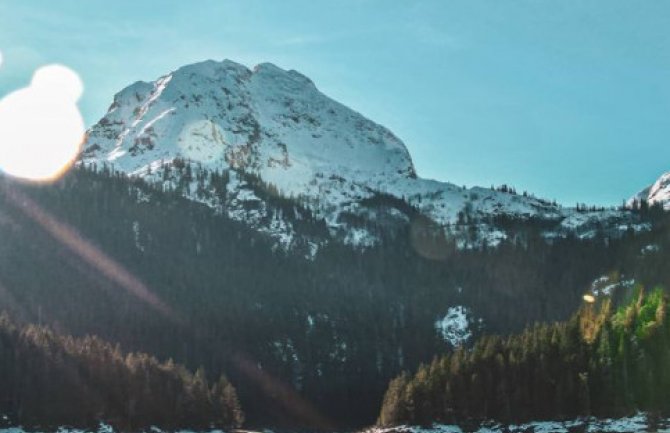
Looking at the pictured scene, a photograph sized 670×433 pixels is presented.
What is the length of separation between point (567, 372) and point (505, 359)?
16.4m

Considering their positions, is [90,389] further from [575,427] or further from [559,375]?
[575,427]

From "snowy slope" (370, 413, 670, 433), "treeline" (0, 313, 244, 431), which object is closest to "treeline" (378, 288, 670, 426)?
"snowy slope" (370, 413, 670, 433)

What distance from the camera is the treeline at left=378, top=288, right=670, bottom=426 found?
14362 cm

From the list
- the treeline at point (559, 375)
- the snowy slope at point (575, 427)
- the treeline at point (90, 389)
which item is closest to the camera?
the snowy slope at point (575, 427)

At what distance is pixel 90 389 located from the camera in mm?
162250

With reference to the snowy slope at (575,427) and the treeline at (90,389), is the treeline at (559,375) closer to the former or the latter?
the snowy slope at (575,427)

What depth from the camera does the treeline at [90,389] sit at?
156750 millimetres

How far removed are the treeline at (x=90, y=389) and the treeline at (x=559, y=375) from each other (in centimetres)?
3941

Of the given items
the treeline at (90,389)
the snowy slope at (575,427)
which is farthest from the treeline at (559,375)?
the treeline at (90,389)

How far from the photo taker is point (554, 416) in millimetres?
146750

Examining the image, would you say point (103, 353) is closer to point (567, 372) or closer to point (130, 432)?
point (130, 432)

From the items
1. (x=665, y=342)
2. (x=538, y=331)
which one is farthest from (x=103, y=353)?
(x=665, y=342)

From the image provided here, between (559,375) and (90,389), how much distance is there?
82.9m

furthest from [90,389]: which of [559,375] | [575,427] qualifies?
[575,427]
